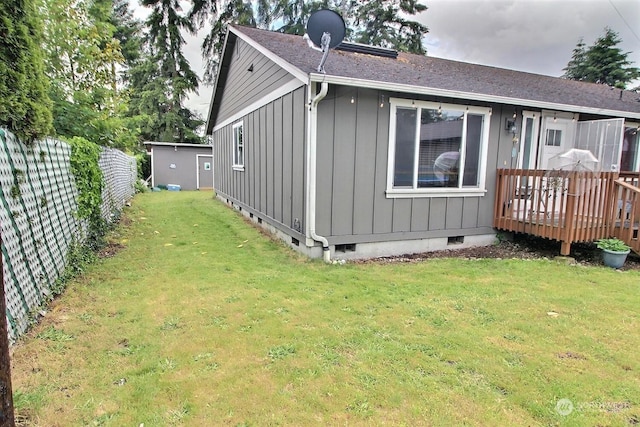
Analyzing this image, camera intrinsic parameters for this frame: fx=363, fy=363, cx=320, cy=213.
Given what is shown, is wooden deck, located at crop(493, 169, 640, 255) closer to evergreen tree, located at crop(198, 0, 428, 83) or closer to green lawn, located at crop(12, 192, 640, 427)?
green lawn, located at crop(12, 192, 640, 427)

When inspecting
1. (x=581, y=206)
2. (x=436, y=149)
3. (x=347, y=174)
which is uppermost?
(x=436, y=149)

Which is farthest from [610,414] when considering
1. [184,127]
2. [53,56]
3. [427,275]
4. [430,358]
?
[184,127]

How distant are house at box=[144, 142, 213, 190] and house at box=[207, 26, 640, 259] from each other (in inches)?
496

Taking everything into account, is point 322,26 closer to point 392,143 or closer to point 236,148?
point 392,143

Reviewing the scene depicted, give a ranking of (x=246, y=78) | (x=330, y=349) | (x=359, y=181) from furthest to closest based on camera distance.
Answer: (x=246, y=78) < (x=359, y=181) < (x=330, y=349)

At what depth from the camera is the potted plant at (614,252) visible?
5.44m

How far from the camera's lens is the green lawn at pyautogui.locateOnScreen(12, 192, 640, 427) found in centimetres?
213

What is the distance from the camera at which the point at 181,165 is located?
63.5 ft

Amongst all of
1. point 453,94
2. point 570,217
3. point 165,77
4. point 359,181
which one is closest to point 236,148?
point 359,181

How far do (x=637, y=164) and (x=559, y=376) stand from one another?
311 inches

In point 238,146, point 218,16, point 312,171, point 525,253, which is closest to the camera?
point 312,171

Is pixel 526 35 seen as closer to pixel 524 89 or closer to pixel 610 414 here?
pixel 524 89

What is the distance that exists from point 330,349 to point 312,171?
2.92m

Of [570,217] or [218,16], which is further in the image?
[218,16]
